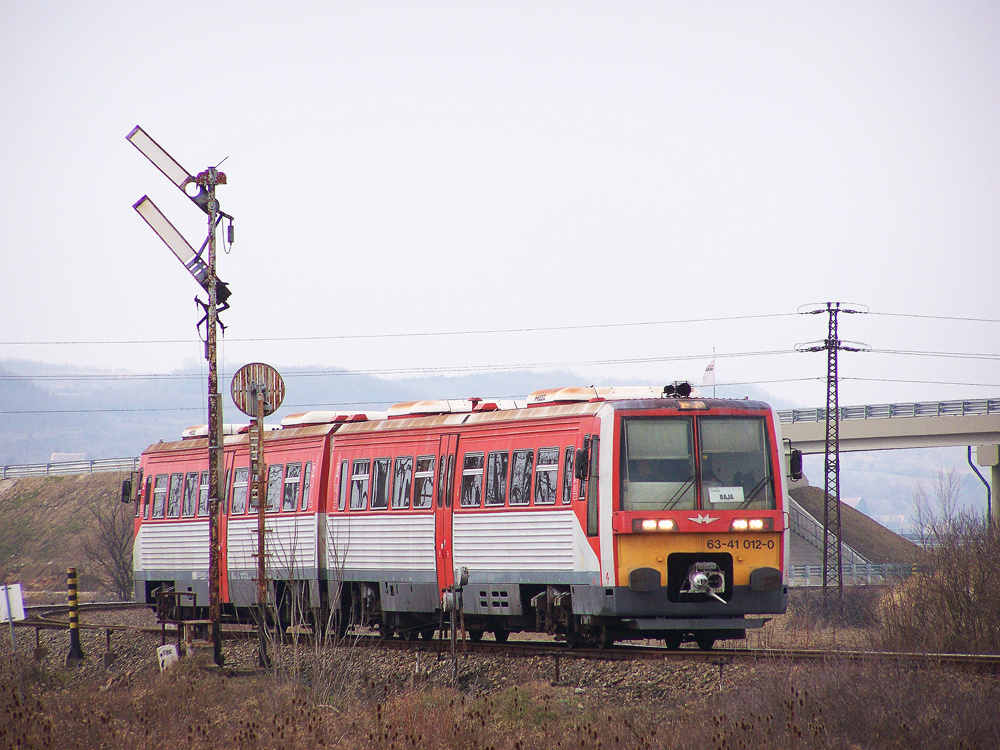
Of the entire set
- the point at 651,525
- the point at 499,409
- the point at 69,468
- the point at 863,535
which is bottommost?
the point at 863,535

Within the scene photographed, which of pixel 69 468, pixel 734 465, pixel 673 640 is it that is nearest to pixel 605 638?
pixel 673 640

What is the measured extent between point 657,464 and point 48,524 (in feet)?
210

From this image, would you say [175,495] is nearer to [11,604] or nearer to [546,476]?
[11,604]

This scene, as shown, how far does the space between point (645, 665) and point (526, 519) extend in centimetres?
257

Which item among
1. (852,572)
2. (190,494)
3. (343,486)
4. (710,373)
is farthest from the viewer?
(852,572)

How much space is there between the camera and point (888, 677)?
12.7 meters

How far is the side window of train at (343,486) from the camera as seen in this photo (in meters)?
20.1

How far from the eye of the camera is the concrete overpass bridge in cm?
5622

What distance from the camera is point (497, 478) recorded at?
17391 millimetres

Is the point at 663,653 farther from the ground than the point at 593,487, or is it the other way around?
the point at 593,487

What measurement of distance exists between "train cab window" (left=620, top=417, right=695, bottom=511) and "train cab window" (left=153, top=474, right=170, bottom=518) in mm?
12271

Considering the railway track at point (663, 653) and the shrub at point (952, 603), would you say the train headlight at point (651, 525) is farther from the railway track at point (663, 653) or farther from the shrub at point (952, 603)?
the shrub at point (952, 603)

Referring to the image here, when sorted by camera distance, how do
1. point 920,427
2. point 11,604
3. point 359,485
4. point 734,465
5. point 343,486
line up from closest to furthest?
point 734,465, point 11,604, point 359,485, point 343,486, point 920,427

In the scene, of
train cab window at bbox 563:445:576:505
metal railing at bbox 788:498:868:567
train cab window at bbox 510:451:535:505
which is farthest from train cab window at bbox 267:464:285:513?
metal railing at bbox 788:498:868:567
